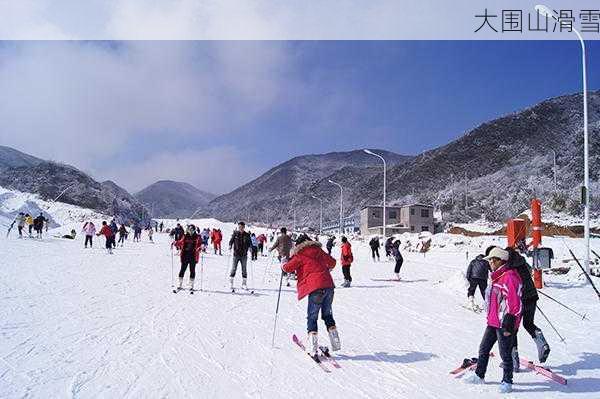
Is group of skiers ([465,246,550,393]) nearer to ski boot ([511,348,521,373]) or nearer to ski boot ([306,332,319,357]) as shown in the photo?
ski boot ([511,348,521,373])

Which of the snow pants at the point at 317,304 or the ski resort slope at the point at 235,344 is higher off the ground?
the snow pants at the point at 317,304

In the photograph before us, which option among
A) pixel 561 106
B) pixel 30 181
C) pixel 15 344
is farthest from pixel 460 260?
pixel 561 106

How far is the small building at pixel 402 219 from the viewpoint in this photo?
69.8m

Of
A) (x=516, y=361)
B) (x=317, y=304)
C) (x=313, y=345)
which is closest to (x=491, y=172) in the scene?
(x=516, y=361)

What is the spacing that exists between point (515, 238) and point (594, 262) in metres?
3.63

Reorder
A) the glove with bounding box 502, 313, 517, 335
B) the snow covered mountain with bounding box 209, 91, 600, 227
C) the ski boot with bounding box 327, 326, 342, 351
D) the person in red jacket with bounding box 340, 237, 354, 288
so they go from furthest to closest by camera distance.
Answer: the snow covered mountain with bounding box 209, 91, 600, 227
the person in red jacket with bounding box 340, 237, 354, 288
the ski boot with bounding box 327, 326, 342, 351
the glove with bounding box 502, 313, 517, 335

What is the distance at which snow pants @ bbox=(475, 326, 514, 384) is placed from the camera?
5242 mm

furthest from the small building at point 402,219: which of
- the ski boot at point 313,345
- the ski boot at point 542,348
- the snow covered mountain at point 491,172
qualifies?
the ski boot at point 313,345

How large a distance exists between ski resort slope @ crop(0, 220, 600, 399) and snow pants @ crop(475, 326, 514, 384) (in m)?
0.22

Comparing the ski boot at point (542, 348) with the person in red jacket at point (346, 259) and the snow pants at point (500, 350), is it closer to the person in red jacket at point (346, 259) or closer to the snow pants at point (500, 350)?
the snow pants at point (500, 350)

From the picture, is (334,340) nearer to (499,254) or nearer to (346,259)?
(499,254)

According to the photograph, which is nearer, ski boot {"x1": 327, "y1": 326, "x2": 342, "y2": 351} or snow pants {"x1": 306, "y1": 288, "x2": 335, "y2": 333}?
snow pants {"x1": 306, "y1": 288, "x2": 335, "y2": 333}

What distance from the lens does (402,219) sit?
72062 mm

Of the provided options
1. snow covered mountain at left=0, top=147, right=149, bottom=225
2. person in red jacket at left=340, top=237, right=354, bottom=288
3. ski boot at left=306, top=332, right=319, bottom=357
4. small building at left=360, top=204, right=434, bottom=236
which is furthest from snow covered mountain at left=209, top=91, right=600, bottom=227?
ski boot at left=306, top=332, right=319, bottom=357
